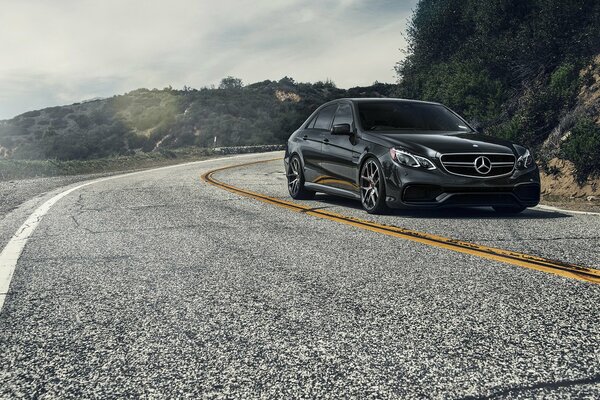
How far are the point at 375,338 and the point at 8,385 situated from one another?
1.62 meters

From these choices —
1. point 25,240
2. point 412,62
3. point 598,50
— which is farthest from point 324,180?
point 412,62

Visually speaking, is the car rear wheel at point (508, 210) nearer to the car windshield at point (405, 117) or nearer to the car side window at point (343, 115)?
the car windshield at point (405, 117)

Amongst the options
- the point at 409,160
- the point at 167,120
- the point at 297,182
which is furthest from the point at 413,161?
the point at 167,120

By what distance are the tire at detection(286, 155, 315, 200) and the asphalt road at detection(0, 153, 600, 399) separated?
11.7 ft

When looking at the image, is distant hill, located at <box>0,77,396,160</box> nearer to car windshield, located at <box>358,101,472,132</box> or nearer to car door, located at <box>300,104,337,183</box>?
car door, located at <box>300,104,337,183</box>

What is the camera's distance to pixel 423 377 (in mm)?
2588

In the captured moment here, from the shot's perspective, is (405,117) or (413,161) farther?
(405,117)

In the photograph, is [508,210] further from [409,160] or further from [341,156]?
[341,156]

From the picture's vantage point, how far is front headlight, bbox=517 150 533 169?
7957mm

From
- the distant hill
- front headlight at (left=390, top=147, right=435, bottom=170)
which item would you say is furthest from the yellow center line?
the distant hill

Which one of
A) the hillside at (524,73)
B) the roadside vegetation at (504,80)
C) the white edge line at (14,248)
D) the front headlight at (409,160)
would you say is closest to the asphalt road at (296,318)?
the white edge line at (14,248)

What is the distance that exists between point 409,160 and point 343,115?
2.02m

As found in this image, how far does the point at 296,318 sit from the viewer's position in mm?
3471

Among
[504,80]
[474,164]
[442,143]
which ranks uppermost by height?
[504,80]
